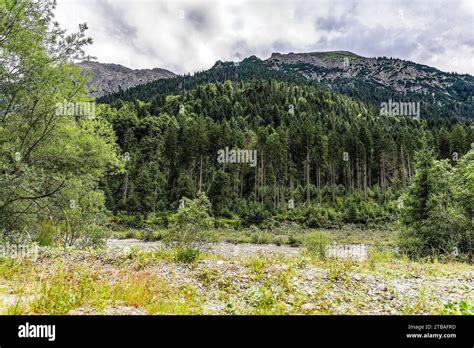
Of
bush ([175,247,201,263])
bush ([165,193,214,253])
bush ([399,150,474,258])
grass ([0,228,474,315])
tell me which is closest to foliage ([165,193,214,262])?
bush ([165,193,214,253])

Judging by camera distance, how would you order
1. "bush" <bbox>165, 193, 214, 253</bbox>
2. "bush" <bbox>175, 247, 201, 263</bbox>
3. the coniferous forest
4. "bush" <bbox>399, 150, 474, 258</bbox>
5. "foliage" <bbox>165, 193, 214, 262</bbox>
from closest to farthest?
the coniferous forest < "bush" <bbox>175, 247, 201, 263</bbox> < "bush" <bbox>399, 150, 474, 258</bbox> < "foliage" <bbox>165, 193, 214, 262</bbox> < "bush" <bbox>165, 193, 214, 253</bbox>

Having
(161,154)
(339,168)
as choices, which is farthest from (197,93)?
(339,168)

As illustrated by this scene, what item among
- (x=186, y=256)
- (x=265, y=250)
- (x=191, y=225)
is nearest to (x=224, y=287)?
(x=186, y=256)

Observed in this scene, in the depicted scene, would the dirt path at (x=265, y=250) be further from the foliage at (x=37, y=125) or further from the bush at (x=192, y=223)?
the foliage at (x=37, y=125)

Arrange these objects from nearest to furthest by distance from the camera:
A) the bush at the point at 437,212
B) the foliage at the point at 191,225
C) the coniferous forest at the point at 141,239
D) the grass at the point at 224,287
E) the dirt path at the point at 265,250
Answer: the grass at the point at 224,287 → the coniferous forest at the point at 141,239 → the bush at the point at 437,212 → the dirt path at the point at 265,250 → the foliage at the point at 191,225

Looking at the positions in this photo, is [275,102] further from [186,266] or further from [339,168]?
[186,266]

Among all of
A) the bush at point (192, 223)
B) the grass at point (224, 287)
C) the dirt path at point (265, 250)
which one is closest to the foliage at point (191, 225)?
the bush at point (192, 223)

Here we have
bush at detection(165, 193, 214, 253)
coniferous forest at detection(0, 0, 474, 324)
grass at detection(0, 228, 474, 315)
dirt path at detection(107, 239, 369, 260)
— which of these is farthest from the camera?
bush at detection(165, 193, 214, 253)

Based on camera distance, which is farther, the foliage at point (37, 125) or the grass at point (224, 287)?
the foliage at point (37, 125)
